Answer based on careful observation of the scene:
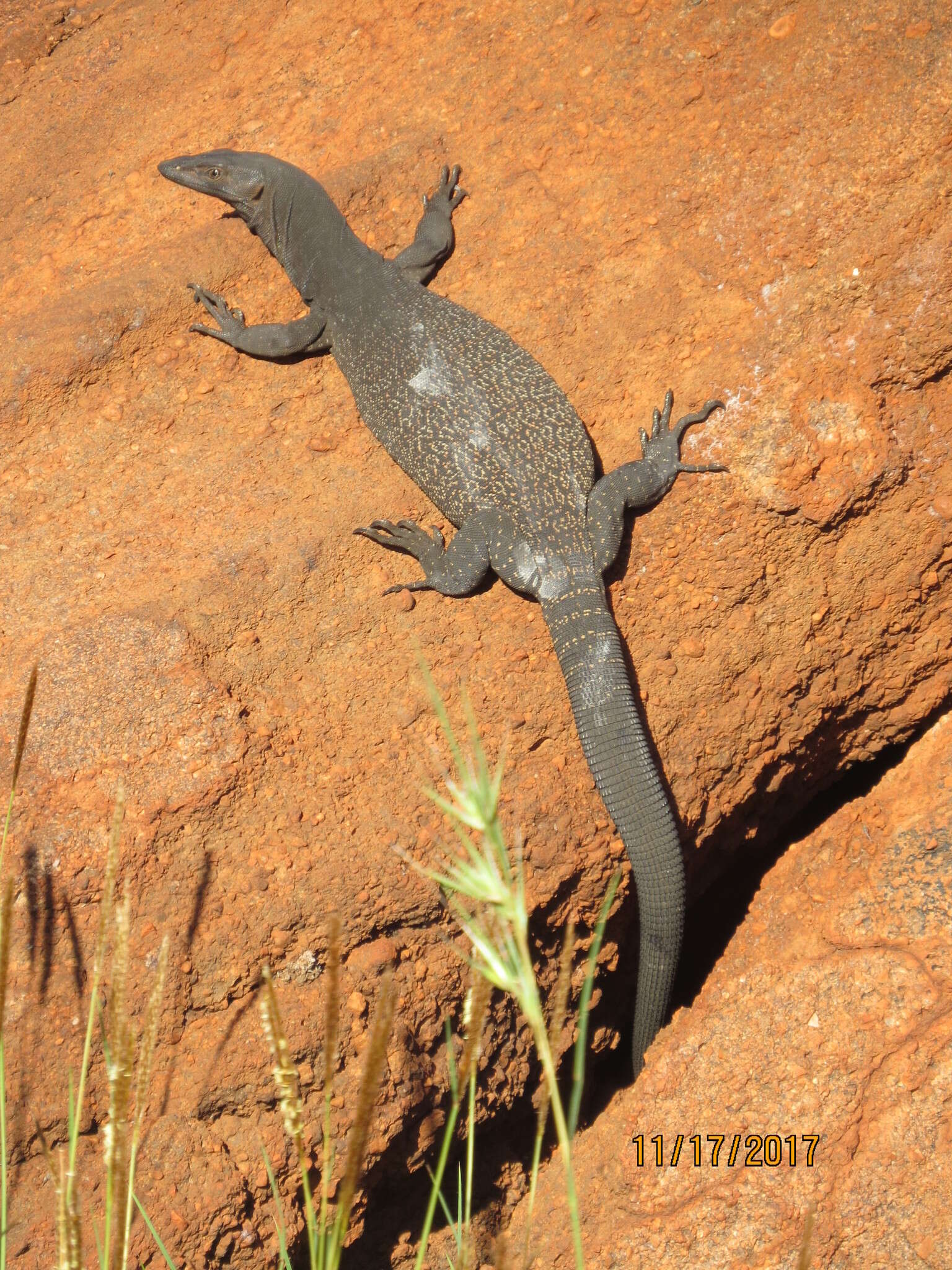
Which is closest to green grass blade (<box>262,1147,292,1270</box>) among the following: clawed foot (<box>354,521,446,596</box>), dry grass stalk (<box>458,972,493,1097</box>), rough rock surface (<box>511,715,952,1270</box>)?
dry grass stalk (<box>458,972,493,1097</box>)

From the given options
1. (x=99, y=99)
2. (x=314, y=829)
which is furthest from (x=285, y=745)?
(x=99, y=99)

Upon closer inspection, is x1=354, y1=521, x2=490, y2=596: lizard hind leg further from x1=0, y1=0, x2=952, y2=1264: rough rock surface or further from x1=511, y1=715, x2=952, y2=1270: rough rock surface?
x1=511, y1=715, x2=952, y2=1270: rough rock surface

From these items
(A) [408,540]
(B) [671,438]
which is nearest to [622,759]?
(A) [408,540]

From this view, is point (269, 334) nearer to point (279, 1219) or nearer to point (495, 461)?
point (495, 461)

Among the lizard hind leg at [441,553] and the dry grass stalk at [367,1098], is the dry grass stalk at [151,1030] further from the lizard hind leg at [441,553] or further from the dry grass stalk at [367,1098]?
the lizard hind leg at [441,553]

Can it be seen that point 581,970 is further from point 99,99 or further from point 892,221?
point 99,99

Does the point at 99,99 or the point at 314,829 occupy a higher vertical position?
the point at 99,99
